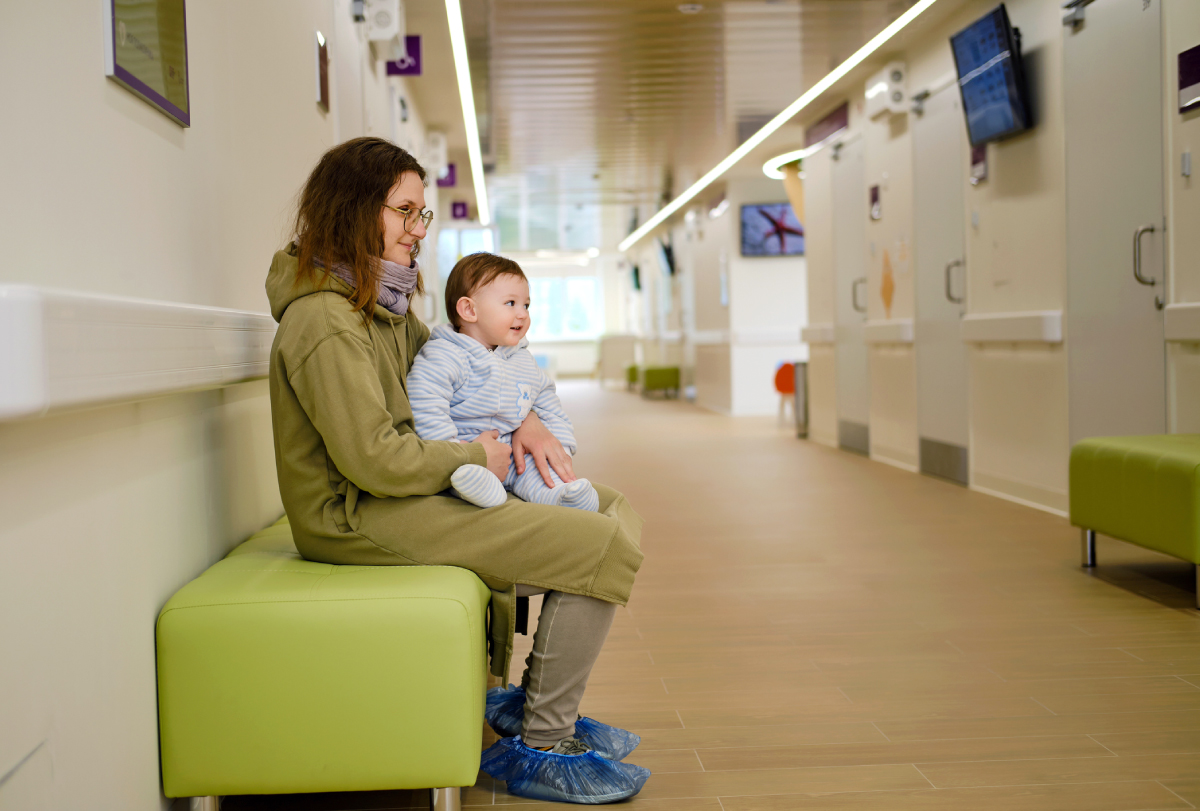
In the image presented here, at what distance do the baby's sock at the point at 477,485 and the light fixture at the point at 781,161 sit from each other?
7.43 meters

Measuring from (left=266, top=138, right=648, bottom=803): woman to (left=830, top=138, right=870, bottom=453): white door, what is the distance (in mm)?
6009

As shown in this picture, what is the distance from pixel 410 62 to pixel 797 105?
317 cm

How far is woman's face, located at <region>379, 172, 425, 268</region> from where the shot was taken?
76.3 inches

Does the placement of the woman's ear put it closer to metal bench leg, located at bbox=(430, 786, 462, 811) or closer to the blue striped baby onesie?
the blue striped baby onesie

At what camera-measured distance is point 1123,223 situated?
437cm

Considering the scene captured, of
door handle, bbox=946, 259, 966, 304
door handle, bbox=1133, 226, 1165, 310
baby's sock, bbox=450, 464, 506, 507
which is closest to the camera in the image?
baby's sock, bbox=450, 464, 506, 507

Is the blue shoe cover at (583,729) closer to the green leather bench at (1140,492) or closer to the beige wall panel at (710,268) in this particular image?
the green leather bench at (1140,492)

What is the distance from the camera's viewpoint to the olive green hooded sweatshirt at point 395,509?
1.76m

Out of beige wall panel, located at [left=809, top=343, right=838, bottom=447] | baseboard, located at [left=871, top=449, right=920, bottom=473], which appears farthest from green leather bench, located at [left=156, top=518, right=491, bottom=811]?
beige wall panel, located at [left=809, top=343, right=838, bottom=447]

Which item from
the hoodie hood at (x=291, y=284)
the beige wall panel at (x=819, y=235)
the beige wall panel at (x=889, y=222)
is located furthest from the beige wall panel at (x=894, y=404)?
the hoodie hood at (x=291, y=284)

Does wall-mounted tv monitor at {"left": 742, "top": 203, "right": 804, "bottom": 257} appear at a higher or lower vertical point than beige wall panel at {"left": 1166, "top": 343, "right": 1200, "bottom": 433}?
higher

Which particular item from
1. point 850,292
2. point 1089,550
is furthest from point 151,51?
point 850,292

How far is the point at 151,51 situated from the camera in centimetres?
171

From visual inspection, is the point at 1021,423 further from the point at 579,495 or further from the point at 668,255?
the point at 668,255
